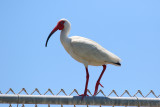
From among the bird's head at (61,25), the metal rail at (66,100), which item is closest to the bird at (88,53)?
the bird's head at (61,25)

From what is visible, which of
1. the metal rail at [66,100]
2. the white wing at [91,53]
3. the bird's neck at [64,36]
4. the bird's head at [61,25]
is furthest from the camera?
the bird's head at [61,25]

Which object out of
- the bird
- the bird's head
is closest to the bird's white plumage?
the bird

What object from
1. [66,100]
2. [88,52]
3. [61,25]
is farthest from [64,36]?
[66,100]

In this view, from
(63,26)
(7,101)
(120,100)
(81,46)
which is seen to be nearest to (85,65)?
(81,46)

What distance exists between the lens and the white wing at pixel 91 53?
498 centimetres

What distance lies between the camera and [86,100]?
155 inches

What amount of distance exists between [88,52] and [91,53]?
6 centimetres

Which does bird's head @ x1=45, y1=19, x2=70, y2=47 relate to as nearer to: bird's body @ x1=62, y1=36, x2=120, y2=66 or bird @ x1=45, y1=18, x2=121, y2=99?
bird @ x1=45, y1=18, x2=121, y2=99

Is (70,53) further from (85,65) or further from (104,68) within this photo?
(104,68)

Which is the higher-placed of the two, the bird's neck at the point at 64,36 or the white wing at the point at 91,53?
the bird's neck at the point at 64,36

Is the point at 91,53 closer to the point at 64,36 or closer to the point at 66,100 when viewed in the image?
the point at 64,36

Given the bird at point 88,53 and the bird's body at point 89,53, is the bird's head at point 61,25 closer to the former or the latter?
the bird at point 88,53

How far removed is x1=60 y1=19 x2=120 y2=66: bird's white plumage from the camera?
4984 mm

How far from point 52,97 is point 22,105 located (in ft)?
1.71
